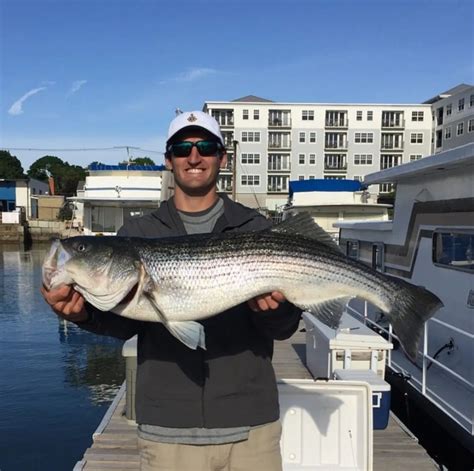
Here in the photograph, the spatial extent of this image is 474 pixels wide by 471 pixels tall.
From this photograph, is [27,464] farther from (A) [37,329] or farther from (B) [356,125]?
(B) [356,125]

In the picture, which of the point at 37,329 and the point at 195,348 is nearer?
the point at 195,348

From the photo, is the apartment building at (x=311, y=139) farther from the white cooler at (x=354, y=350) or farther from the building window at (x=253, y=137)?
the white cooler at (x=354, y=350)

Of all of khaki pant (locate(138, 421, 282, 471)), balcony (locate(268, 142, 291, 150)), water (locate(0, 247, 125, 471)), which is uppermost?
balcony (locate(268, 142, 291, 150))

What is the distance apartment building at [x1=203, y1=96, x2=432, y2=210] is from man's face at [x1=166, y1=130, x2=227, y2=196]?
68.9 meters

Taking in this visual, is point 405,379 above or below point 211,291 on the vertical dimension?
below

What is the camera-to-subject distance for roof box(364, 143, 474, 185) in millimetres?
6340

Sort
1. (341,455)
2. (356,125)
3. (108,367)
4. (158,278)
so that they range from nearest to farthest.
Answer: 1. (158,278)
2. (341,455)
3. (108,367)
4. (356,125)

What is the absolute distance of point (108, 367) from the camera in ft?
37.7

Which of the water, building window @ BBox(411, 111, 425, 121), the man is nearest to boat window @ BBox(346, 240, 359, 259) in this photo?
the water

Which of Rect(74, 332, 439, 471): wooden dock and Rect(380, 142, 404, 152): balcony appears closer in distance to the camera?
Rect(74, 332, 439, 471): wooden dock

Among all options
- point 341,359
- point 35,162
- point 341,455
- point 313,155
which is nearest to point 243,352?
point 341,455

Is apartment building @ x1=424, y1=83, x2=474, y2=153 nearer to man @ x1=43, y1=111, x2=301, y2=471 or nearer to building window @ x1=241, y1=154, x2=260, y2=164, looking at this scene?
building window @ x1=241, y1=154, x2=260, y2=164

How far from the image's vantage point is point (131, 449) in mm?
5422

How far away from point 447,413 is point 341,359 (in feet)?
4.90
